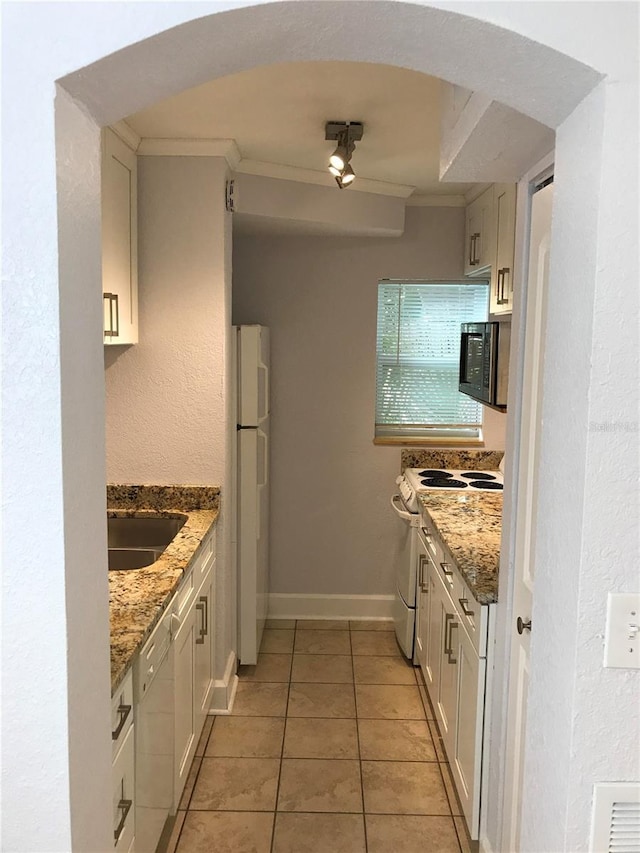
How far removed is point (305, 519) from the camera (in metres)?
4.49

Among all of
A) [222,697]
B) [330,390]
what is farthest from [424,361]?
[222,697]

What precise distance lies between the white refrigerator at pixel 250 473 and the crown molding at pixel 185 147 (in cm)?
79

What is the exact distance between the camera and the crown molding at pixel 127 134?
9.00 ft

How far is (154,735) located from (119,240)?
1.78 meters

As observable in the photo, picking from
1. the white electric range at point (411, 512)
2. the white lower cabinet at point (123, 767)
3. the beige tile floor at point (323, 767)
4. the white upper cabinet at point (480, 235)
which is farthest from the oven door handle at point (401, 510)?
the white lower cabinet at point (123, 767)

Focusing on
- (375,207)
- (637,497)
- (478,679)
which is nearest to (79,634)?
(637,497)

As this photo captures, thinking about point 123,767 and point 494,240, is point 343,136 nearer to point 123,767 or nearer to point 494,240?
point 494,240

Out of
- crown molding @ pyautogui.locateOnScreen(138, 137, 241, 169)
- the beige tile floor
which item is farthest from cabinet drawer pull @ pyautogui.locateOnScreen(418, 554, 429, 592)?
crown molding @ pyautogui.locateOnScreen(138, 137, 241, 169)

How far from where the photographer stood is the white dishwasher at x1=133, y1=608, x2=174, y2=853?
78.7 inches

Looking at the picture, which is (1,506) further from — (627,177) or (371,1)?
(627,177)

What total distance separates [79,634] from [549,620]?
0.80m

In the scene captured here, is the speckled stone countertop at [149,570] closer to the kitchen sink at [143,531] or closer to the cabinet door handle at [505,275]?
the kitchen sink at [143,531]

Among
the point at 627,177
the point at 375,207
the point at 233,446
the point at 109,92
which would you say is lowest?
the point at 233,446

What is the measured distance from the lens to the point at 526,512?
2025 millimetres
